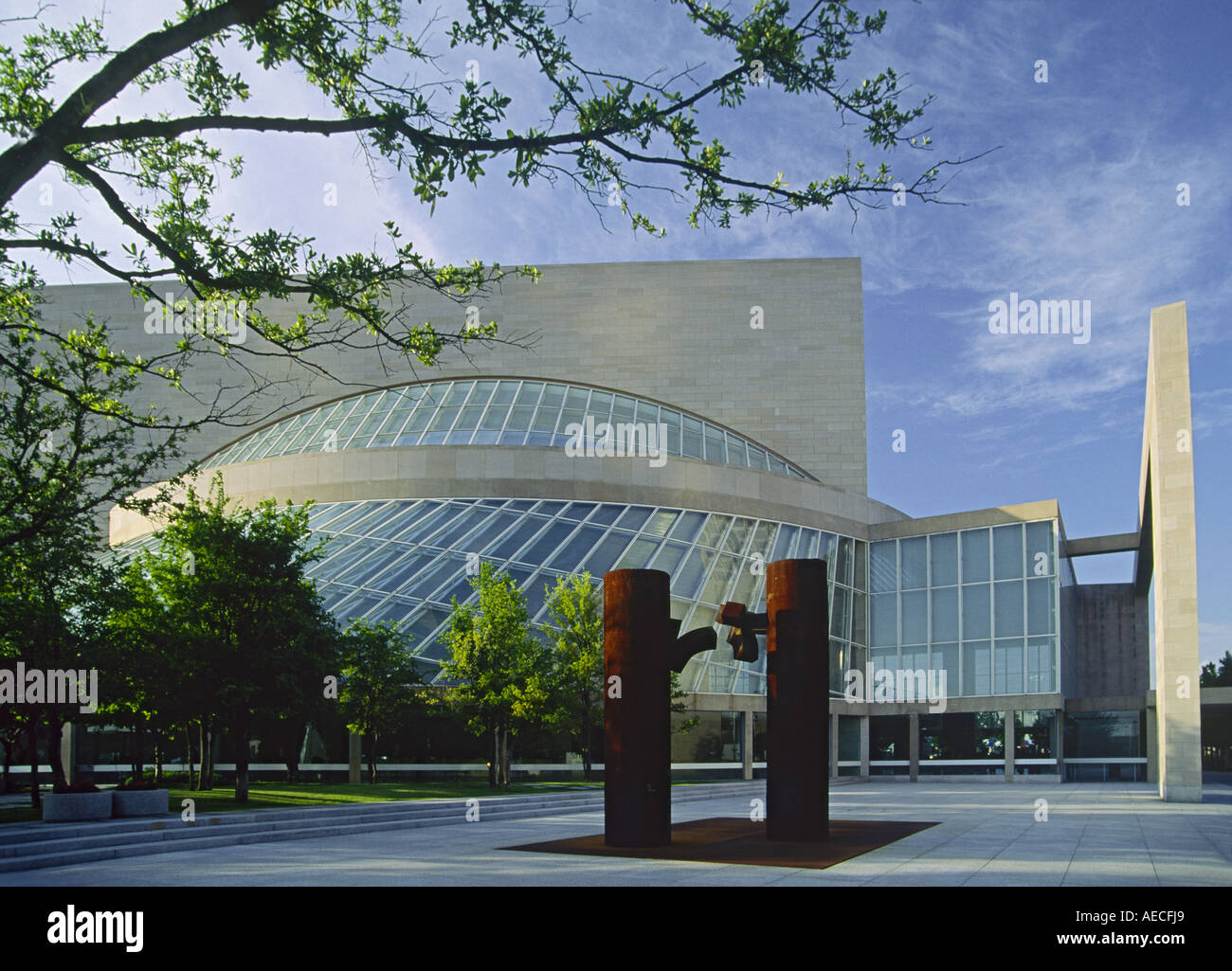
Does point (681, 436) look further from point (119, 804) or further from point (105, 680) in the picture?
point (119, 804)

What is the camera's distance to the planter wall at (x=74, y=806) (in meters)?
16.8

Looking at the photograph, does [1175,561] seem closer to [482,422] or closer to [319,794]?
[319,794]

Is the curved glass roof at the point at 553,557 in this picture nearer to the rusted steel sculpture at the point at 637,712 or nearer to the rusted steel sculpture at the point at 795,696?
the rusted steel sculpture at the point at 795,696

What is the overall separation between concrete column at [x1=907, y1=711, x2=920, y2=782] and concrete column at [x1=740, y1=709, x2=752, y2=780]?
702 centimetres

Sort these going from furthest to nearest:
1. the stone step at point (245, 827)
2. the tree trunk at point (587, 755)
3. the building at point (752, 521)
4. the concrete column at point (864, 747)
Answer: the concrete column at point (864, 747)
the building at point (752, 521)
the tree trunk at point (587, 755)
the stone step at point (245, 827)

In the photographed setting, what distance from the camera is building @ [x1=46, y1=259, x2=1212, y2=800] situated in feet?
111

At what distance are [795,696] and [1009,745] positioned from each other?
24.7 meters

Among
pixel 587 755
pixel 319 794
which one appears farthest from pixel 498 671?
pixel 319 794

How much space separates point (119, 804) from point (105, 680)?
536cm

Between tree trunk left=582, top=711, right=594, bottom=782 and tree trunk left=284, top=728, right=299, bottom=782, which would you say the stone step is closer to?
tree trunk left=582, top=711, right=594, bottom=782

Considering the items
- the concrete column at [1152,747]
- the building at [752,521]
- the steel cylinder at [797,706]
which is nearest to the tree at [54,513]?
the steel cylinder at [797,706]

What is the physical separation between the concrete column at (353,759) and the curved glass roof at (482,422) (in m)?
14.4

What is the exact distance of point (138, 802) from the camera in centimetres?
1772

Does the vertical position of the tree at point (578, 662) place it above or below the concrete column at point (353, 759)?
above
